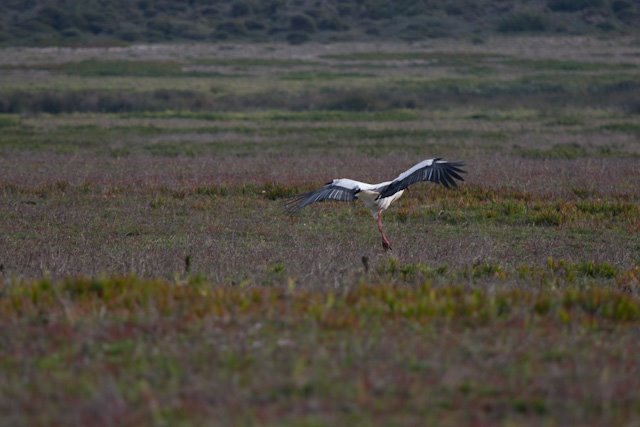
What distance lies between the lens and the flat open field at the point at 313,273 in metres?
4.86

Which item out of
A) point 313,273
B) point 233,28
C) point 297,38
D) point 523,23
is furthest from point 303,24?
point 313,273

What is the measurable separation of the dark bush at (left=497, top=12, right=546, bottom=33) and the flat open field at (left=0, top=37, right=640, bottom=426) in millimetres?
34480

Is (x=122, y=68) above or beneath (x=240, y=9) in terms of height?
beneath

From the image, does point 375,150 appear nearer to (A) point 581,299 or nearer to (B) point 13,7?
(A) point 581,299

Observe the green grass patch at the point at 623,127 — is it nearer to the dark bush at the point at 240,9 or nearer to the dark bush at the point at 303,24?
the dark bush at the point at 303,24

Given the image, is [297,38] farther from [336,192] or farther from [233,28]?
[336,192]

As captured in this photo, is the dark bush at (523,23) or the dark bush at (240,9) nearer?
the dark bush at (523,23)

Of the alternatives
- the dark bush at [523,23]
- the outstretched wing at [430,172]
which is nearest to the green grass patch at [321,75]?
the dark bush at [523,23]

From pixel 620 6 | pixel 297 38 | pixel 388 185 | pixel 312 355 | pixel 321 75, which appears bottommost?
pixel 321 75

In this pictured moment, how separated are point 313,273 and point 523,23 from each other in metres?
57.1

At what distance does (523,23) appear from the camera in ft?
206

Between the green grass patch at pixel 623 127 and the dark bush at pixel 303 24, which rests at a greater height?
the dark bush at pixel 303 24

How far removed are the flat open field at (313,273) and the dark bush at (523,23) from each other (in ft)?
113

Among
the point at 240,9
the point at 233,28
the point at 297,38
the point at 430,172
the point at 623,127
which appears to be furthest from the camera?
the point at 240,9
